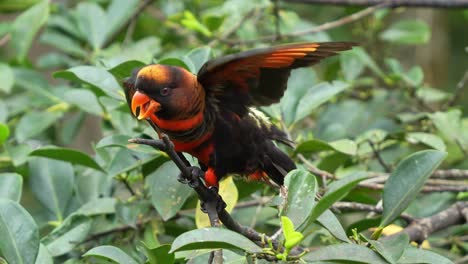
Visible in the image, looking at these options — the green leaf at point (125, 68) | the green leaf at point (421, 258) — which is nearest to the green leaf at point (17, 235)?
the green leaf at point (125, 68)

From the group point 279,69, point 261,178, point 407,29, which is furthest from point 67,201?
point 407,29

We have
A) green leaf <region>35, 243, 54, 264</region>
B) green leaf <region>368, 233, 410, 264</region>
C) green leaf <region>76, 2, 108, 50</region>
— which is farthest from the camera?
Result: green leaf <region>76, 2, 108, 50</region>

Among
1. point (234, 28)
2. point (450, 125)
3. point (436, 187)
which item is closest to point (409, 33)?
point (234, 28)

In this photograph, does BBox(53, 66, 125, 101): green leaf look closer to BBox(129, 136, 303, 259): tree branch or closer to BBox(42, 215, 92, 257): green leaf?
BBox(42, 215, 92, 257): green leaf

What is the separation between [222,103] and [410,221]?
68 centimetres

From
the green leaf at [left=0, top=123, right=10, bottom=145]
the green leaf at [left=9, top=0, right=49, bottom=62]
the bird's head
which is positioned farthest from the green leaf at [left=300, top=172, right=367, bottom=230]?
the green leaf at [left=9, top=0, right=49, bottom=62]

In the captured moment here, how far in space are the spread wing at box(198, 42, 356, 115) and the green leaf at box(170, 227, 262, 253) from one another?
19.1 inches

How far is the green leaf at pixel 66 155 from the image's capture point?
2387 millimetres

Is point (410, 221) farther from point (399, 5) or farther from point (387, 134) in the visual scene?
point (399, 5)

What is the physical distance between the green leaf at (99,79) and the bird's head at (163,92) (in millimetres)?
238

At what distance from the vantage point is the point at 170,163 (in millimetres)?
2377

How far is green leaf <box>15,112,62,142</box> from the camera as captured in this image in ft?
10.1

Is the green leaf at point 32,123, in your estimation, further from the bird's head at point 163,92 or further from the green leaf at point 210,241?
the green leaf at point 210,241

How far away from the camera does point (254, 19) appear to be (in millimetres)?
3613
